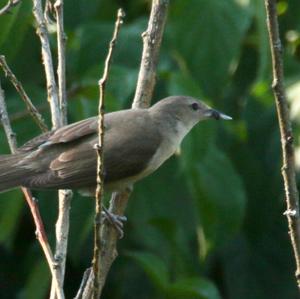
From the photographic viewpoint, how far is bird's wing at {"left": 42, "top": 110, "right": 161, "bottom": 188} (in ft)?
15.9

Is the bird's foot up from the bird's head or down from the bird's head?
down

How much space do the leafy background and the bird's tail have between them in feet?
1.29

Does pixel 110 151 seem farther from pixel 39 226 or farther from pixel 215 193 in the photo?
pixel 39 226

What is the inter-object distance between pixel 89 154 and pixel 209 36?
98 cm

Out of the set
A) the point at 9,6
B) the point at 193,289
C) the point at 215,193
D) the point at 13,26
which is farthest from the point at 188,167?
the point at 9,6

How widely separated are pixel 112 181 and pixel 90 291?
118 cm

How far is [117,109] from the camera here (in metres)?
5.19

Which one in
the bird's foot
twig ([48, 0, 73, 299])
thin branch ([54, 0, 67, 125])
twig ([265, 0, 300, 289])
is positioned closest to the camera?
twig ([265, 0, 300, 289])

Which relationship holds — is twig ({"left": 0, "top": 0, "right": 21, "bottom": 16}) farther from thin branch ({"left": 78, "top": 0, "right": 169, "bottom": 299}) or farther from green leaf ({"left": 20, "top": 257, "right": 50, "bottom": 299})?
green leaf ({"left": 20, "top": 257, "right": 50, "bottom": 299})

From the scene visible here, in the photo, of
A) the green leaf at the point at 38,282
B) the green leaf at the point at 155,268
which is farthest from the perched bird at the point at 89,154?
the green leaf at the point at 38,282

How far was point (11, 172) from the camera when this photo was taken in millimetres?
4719

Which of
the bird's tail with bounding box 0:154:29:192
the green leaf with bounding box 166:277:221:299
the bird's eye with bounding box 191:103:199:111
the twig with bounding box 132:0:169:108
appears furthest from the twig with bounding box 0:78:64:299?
the green leaf with bounding box 166:277:221:299

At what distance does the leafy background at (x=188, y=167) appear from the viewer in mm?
5398

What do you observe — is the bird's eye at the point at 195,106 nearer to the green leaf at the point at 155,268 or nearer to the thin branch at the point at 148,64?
the thin branch at the point at 148,64
